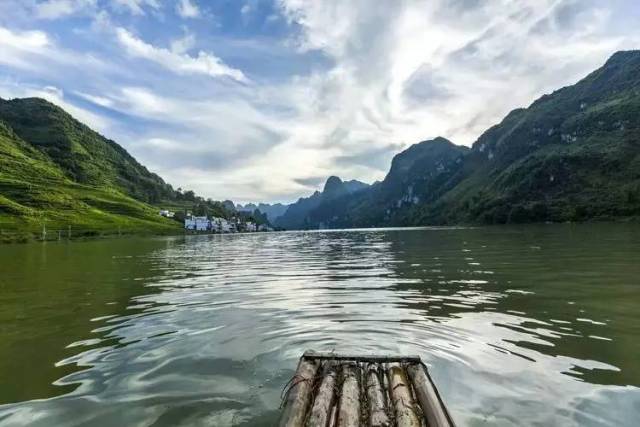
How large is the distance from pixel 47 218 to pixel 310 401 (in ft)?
688

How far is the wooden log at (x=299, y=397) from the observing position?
782 centimetres

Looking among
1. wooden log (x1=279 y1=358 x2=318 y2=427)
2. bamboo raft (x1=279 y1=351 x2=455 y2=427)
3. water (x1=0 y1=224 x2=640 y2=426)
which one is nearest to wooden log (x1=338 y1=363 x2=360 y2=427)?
bamboo raft (x1=279 y1=351 x2=455 y2=427)

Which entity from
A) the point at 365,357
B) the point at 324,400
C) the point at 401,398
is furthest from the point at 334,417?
the point at 365,357

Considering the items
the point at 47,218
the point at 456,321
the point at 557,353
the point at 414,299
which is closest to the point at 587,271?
the point at 414,299

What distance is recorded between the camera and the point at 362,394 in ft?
29.8

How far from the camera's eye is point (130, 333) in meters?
17.8

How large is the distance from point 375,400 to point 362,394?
0.58m

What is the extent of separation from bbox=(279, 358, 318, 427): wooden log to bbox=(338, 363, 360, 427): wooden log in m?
0.70

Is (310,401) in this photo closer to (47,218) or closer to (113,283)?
(113,283)

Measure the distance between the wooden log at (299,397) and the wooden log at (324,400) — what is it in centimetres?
20

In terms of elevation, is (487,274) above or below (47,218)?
below

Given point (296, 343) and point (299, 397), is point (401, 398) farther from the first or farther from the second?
point (296, 343)

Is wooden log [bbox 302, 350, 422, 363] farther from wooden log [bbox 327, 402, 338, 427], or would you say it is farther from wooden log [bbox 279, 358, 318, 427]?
wooden log [bbox 327, 402, 338, 427]

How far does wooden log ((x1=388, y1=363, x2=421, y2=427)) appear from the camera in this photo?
24.9 feet
